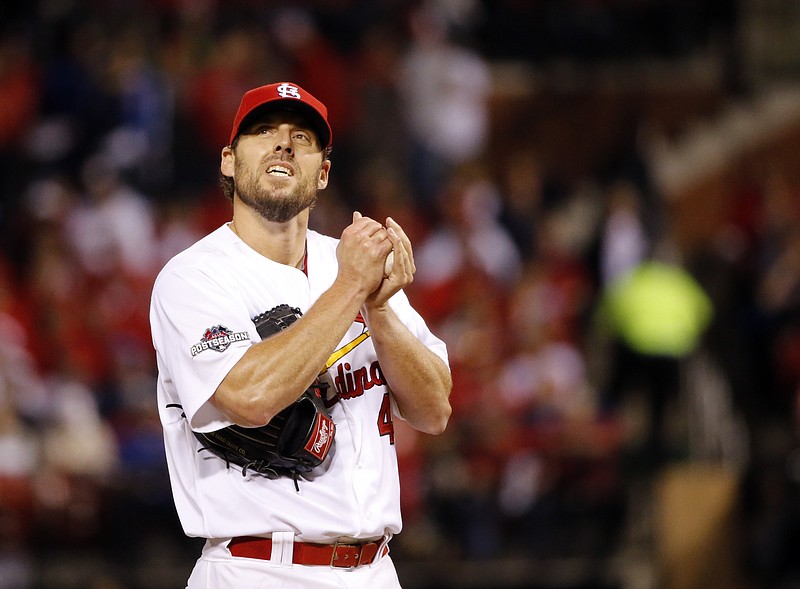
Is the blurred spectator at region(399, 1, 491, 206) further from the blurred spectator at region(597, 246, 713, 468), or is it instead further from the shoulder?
the shoulder

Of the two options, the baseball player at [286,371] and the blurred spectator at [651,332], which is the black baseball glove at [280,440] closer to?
the baseball player at [286,371]

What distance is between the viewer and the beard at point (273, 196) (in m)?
3.46

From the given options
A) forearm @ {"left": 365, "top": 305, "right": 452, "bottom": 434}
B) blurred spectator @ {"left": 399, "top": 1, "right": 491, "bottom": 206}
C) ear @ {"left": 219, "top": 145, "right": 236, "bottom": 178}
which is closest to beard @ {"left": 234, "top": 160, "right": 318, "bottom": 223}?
ear @ {"left": 219, "top": 145, "right": 236, "bottom": 178}

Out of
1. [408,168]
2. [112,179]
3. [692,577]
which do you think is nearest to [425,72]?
[408,168]

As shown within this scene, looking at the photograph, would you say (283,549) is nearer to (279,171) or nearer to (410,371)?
(410,371)

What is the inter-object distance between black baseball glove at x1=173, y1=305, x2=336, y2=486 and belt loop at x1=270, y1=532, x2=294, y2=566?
0.16 m

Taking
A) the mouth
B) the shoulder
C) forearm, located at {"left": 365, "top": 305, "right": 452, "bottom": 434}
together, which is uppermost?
the mouth

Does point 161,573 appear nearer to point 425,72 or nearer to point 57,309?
point 57,309

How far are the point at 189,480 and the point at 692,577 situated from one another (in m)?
5.89

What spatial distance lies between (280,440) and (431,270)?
271 inches

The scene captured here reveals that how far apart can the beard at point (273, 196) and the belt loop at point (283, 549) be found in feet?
2.90

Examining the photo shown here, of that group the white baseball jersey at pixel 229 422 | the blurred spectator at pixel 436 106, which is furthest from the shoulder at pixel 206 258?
the blurred spectator at pixel 436 106

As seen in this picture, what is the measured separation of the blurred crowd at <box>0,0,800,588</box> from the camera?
8.16 metres

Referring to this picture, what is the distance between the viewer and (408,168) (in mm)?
11430
